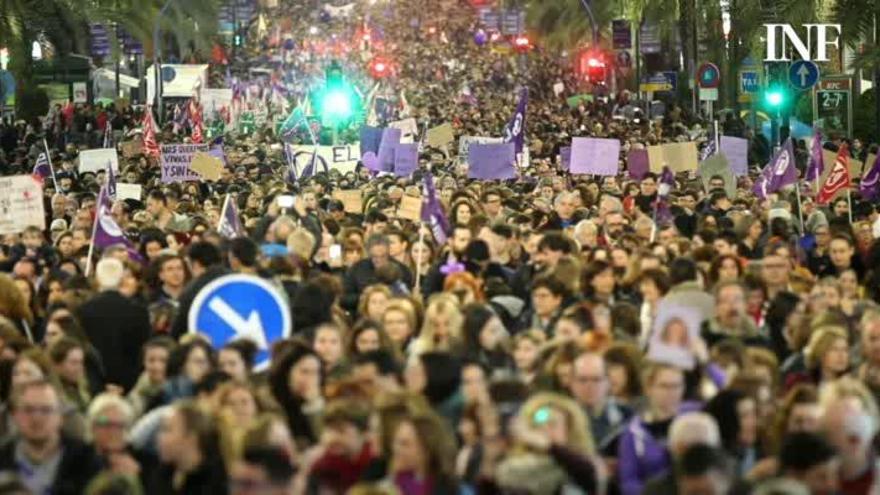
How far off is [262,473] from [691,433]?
177 cm

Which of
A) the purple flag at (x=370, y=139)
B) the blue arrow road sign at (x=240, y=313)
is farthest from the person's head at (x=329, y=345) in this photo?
the purple flag at (x=370, y=139)

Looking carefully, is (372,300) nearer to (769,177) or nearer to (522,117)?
(769,177)

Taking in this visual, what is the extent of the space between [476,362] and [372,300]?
390 cm

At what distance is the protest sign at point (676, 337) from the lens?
1184 centimetres

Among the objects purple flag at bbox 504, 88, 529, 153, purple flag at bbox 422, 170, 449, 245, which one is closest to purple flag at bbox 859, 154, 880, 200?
purple flag at bbox 504, 88, 529, 153

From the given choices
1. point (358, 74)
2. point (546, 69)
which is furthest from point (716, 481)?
point (358, 74)

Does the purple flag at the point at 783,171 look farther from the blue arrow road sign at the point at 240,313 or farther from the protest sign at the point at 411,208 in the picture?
the blue arrow road sign at the point at 240,313

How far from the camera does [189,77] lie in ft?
214

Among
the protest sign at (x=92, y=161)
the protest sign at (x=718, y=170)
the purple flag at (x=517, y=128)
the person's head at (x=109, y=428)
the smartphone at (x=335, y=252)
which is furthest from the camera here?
the protest sign at (x=92, y=161)

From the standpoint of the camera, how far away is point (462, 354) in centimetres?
1261

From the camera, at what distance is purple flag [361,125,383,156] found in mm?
37031

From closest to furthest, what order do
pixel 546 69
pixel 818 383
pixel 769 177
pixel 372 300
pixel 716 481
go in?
pixel 716 481 < pixel 818 383 < pixel 372 300 < pixel 769 177 < pixel 546 69

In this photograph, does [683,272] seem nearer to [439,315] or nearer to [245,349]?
[439,315]

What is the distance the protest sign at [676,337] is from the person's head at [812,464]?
1676 mm
